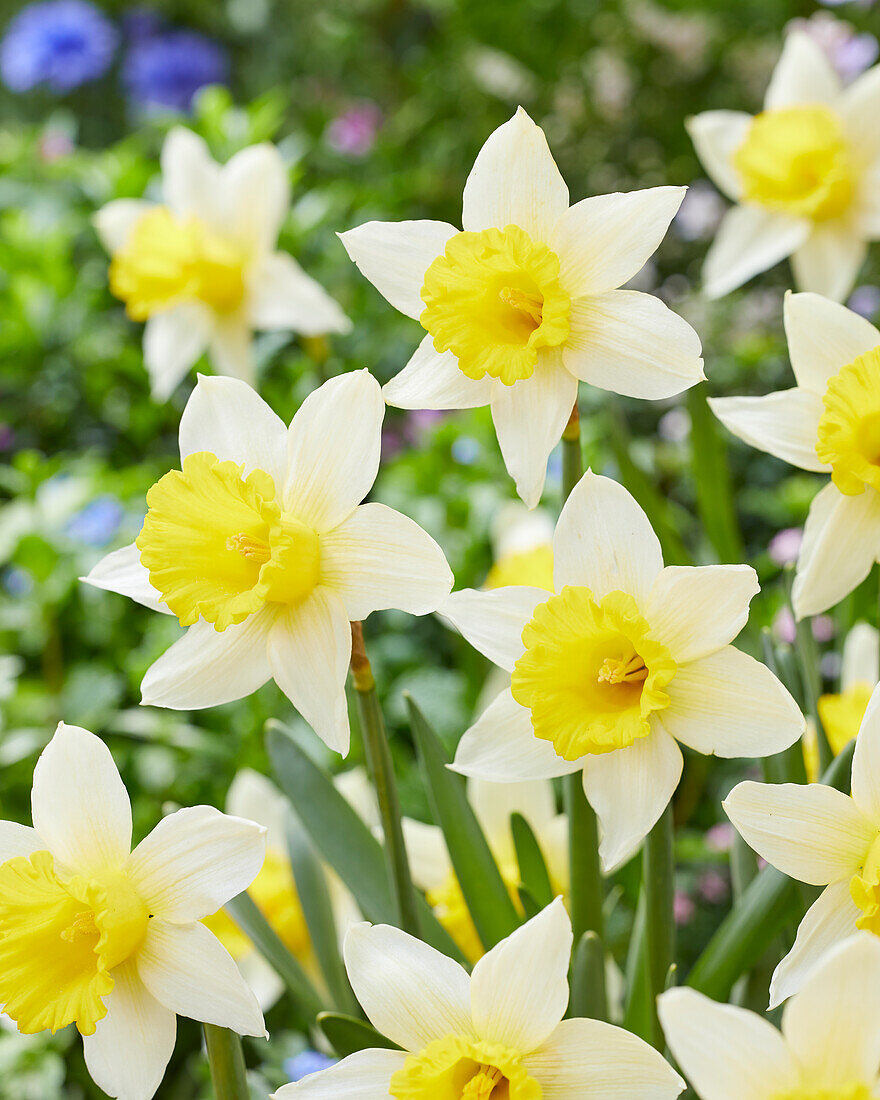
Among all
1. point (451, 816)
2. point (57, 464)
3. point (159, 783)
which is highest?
point (451, 816)

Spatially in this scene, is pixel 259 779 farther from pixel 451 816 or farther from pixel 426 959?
pixel 426 959

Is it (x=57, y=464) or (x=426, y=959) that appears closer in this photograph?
(x=426, y=959)

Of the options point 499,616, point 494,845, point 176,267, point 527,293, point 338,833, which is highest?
point 527,293

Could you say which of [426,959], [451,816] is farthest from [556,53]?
[426,959]

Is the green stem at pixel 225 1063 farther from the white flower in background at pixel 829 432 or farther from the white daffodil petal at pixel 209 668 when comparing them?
the white flower in background at pixel 829 432

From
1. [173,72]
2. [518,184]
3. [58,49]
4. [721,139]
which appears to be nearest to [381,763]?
[518,184]

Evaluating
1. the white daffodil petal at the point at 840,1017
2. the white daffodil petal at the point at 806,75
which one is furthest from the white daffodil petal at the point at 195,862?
the white daffodil petal at the point at 806,75

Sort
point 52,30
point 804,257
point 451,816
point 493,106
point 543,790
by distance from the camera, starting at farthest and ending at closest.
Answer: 1. point 493,106
2. point 52,30
3. point 804,257
4. point 543,790
5. point 451,816

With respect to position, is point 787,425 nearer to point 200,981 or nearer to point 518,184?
point 518,184
